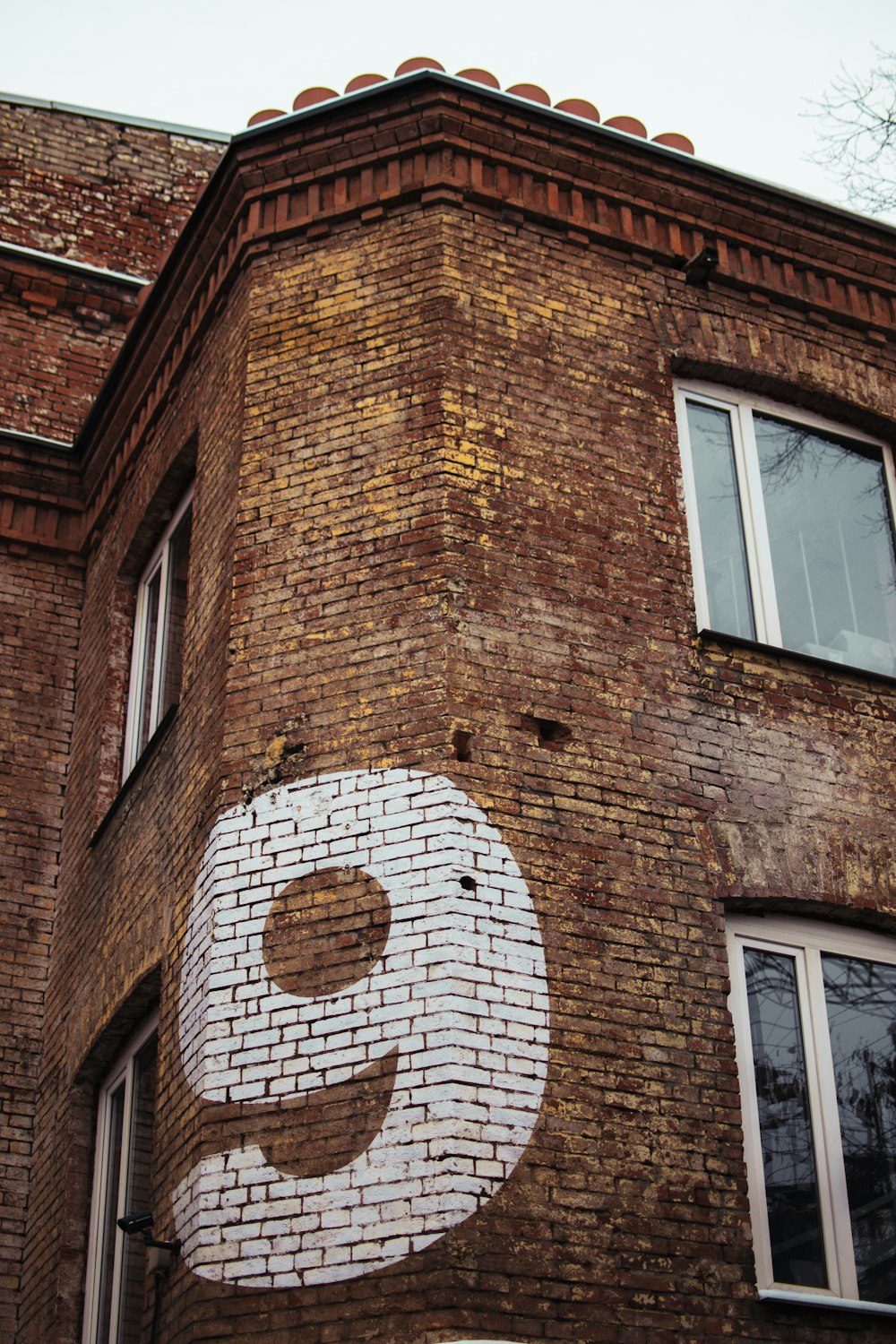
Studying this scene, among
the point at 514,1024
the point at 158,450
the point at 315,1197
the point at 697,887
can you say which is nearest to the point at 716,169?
the point at 158,450

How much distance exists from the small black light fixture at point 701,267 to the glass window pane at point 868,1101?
3931 mm

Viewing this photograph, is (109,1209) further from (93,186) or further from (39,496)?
(93,186)

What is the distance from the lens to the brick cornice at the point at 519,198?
29.8 feet

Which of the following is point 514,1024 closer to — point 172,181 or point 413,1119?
point 413,1119

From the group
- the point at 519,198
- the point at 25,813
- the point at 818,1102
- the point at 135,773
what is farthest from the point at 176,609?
the point at 818,1102

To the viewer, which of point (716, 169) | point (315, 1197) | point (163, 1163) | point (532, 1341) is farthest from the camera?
point (716, 169)

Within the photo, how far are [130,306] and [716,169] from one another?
485 cm

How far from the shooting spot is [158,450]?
1017 cm

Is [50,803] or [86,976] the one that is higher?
[50,803]

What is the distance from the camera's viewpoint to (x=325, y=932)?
7.09 metres

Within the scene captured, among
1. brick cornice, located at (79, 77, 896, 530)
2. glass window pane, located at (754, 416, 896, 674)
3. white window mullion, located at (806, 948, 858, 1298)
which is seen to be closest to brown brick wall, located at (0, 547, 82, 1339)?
brick cornice, located at (79, 77, 896, 530)

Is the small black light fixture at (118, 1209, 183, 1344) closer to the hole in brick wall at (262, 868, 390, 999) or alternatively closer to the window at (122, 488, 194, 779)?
the hole in brick wall at (262, 868, 390, 999)

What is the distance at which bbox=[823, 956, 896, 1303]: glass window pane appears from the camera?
23.4ft

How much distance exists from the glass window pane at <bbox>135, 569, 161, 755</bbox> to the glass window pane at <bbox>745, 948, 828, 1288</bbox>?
391 centimetres
